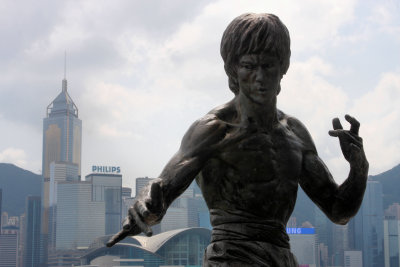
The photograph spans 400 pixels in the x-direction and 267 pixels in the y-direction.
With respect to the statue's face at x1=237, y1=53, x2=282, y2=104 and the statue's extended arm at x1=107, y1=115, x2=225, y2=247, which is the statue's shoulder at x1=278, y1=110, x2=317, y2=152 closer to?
the statue's face at x1=237, y1=53, x2=282, y2=104

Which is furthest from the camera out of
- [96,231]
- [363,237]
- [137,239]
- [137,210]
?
[96,231]

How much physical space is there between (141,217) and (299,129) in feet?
6.89

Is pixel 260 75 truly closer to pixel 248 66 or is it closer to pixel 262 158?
pixel 248 66

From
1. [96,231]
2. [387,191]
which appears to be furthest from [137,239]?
[387,191]

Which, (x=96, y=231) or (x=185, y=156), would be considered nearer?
(x=185, y=156)

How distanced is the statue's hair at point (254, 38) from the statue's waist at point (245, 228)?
4.30ft

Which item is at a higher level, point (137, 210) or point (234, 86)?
point (234, 86)

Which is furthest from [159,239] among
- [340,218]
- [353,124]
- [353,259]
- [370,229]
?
[353,124]

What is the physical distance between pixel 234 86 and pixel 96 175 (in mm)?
188372

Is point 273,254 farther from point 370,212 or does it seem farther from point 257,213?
point 370,212

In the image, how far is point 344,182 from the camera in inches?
279

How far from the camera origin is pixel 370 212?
6791 inches

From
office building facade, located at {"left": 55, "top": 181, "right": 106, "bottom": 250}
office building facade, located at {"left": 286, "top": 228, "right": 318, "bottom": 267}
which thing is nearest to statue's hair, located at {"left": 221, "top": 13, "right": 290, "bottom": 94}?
office building facade, located at {"left": 286, "top": 228, "right": 318, "bottom": 267}

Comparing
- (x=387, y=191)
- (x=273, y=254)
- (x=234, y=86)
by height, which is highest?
(x=387, y=191)
